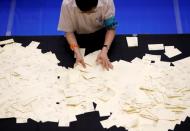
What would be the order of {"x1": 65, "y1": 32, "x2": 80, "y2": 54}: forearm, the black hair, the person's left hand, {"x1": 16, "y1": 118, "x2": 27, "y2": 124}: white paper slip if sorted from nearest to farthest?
{"x1": 16, "y1": 118, "x2": 27, "y2": 124}: white paper slip < the black hair < the person's left hand < {"x1": 65, "y1": 32, "x2": 80, "y2": 54}: forearm

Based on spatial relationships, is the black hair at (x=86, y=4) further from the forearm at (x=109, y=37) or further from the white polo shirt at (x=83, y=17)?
the forearm at (x=109, y=37)

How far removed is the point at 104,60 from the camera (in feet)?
7.50

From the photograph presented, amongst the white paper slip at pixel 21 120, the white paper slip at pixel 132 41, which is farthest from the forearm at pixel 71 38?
the white paper slip at pixel 21 120

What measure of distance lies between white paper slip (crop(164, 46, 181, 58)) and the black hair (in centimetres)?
67

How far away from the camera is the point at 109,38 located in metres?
2.41

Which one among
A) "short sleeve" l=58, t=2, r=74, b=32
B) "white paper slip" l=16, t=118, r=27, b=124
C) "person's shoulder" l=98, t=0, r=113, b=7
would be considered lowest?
"white paper slip" l=16, t=118, r=27, b=124

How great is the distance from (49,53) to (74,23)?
0.31 m

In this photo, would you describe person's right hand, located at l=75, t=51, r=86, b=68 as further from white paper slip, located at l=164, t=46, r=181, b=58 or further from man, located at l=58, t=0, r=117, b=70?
white paper slip, located at l=164, t=46, r=181, b=58

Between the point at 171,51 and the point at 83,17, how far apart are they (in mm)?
Answer: 722

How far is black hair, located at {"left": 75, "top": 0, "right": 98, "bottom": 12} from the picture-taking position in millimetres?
2111

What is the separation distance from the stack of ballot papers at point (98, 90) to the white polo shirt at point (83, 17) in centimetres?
25

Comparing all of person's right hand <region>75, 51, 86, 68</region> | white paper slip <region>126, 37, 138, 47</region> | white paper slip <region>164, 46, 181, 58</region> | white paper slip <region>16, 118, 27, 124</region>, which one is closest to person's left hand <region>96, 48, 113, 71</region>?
person's right hand <region>75, 51, 86, 68</region>

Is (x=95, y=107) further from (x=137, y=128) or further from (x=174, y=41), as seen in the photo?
(x=174, y=41)

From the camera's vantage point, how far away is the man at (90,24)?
2316 millimetres
